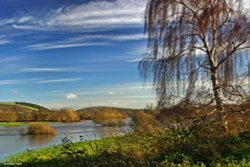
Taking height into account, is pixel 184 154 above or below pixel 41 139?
above

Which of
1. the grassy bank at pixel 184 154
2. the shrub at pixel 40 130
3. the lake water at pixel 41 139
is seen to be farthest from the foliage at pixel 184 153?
the shrub at pixel 40 130

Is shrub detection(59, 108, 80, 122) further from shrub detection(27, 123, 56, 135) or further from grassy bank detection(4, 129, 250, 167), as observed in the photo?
grassy bank detection(4, 129, 250, 167)

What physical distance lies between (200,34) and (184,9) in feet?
3.63

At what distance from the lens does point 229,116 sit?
57.6ft

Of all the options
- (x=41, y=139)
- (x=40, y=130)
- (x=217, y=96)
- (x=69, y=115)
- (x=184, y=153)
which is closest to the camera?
(x=184, y=153)

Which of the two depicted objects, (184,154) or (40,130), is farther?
(40,130)

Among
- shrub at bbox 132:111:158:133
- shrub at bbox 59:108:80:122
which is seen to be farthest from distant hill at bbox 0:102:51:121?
shrub at bbox 132:111:158:133

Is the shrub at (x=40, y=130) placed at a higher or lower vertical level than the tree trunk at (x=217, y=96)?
lower

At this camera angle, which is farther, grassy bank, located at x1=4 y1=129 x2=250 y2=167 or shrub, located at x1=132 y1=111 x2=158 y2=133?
shrub, located at x1=132 y1=111 x2=158 y2=133

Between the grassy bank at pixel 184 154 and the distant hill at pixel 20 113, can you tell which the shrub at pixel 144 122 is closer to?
the grassy bank at pixel 184 154

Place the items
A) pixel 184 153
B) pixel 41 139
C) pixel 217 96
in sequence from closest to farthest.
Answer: pixel 184 153
pixel 217 96
pixel 41 139

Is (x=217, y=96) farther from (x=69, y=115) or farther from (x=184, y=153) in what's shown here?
(x=69, y=115)

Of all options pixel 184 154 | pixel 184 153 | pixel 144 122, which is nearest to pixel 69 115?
pixel 144 122

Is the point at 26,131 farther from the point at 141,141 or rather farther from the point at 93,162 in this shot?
the point at 93,162
